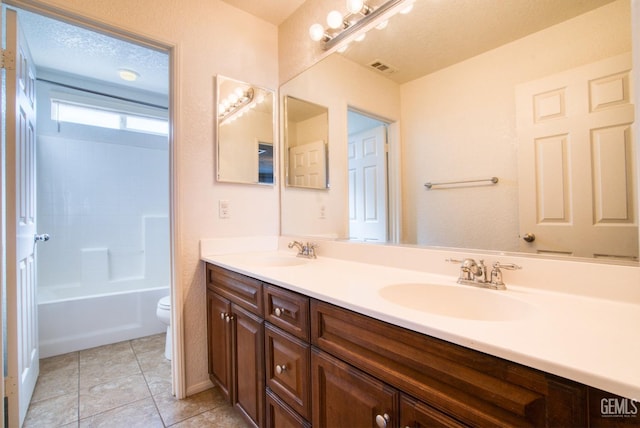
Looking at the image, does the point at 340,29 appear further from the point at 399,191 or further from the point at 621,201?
the point at 621,201

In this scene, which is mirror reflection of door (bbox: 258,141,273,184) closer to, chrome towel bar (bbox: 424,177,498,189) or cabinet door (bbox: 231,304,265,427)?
cabinet door (bbox: 231,304,265,427)

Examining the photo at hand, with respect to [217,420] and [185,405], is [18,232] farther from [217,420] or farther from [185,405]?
[217,420]

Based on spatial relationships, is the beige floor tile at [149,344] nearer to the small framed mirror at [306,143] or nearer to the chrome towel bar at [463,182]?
the small framed mirror at [306,143]

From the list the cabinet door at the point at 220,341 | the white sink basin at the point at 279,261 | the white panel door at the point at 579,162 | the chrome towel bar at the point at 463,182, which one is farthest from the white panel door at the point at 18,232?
the white panel door at the point at 579,162

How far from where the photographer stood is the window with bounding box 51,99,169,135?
264cm

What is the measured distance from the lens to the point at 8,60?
1.34 m

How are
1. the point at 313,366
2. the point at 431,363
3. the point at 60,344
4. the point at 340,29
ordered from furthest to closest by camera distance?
the point at 60,344
the point at 340,29
the point at 313,366
the point at 431,363

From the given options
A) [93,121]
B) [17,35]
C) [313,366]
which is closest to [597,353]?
[313,366]

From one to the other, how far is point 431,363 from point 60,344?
2767 mm

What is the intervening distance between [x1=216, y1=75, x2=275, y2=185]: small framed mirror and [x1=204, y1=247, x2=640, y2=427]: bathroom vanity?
66cm

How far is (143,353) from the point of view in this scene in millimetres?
2178

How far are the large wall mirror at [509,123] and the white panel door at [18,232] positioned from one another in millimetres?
1721

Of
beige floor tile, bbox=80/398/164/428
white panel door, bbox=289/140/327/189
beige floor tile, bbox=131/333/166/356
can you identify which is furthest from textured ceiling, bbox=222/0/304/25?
beige floor tile, bbox=131/333/166/356

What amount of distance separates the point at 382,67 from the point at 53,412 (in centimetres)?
250
